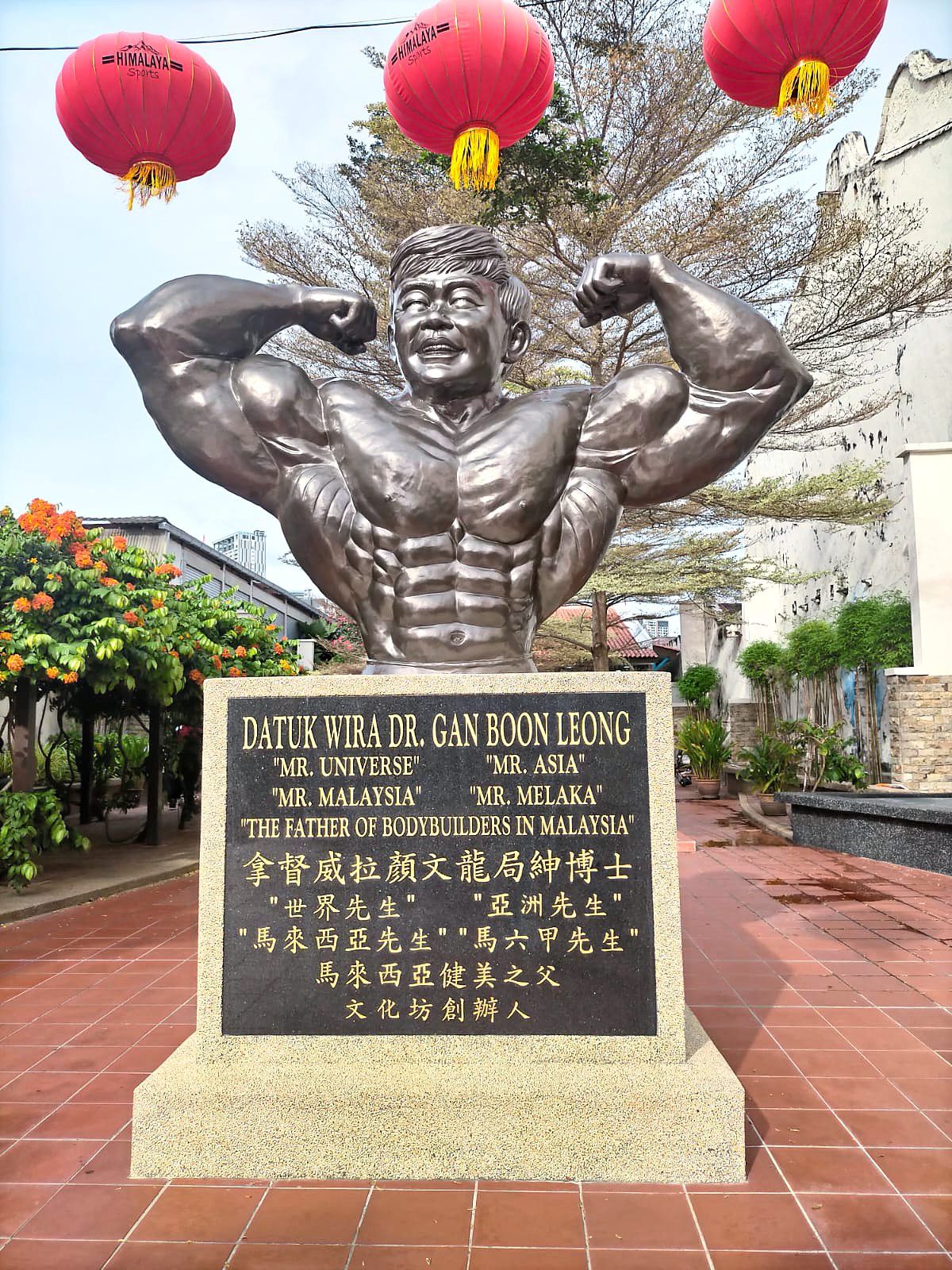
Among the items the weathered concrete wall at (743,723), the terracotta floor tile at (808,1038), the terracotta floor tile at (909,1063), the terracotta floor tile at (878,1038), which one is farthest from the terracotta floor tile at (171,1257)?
the weathered concrete wall at (743,723)

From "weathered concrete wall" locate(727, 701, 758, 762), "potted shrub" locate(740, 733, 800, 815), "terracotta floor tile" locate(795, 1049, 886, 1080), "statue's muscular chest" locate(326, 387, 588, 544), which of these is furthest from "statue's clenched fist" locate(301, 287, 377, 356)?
"weathered concrete wall" locate(727, 701, 758, 762)

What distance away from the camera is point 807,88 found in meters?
3.38

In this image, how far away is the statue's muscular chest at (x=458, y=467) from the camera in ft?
8.68

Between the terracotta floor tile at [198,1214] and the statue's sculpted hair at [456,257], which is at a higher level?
the statue's sculpted hair at [456,257]

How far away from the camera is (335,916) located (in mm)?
2412

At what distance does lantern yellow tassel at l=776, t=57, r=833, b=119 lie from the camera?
336 centimetres

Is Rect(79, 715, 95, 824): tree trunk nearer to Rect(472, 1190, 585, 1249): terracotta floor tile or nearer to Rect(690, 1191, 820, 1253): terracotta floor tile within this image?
Rect(472, 1190, 585, 1249): terracotta floor tile

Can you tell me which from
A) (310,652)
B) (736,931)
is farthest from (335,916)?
(310,652)

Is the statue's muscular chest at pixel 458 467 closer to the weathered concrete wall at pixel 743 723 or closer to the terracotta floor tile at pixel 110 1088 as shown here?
the terracotta floor tile at pixel 110 1088

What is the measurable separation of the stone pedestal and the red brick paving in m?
0.08

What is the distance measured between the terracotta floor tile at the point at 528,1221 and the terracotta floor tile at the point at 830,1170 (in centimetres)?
60

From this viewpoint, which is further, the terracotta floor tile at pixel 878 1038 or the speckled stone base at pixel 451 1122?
the terracotta floor tile at pixel 878 1038

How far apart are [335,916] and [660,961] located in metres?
0.88

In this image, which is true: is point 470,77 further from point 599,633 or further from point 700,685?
point 700,685
